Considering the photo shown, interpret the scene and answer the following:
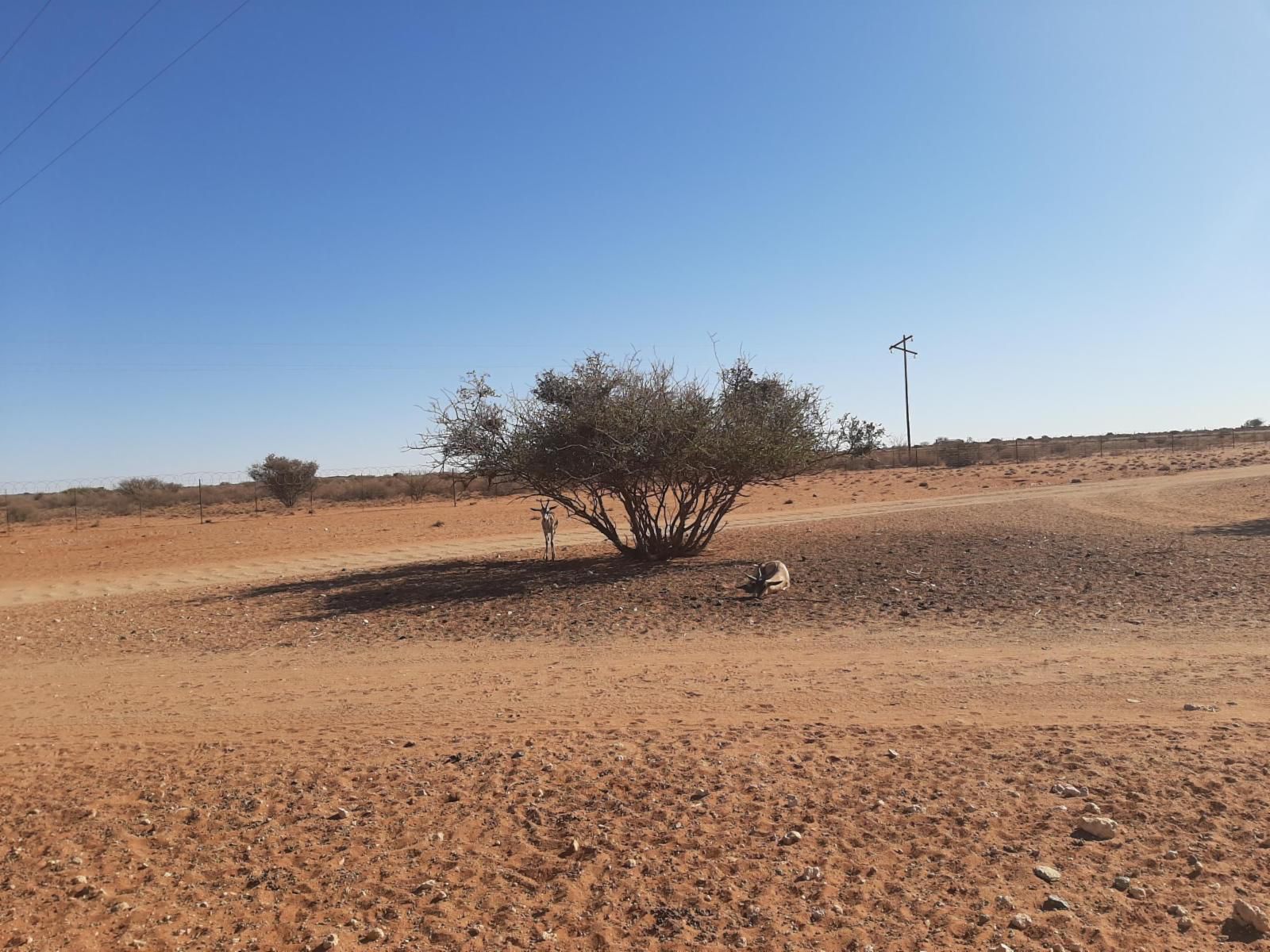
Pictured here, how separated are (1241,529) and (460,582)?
15941mm

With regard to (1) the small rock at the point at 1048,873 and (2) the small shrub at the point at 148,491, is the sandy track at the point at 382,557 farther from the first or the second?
(2) the small shrub at the point at 148,491

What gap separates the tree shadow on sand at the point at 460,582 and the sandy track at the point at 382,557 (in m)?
2.20

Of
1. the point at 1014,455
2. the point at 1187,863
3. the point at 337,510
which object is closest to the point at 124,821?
the point at 1187,863

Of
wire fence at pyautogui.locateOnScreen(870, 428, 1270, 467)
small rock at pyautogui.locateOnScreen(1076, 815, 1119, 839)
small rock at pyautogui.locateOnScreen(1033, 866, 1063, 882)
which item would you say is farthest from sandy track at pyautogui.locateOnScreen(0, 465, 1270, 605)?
wire fence at pyautogui.locateOnScreen(870, 428, 1270, 467)

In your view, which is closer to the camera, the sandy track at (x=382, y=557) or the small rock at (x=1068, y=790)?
the small rock at (x=1068, y=790)

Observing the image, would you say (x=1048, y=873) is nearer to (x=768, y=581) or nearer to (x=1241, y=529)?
(x=768, y=581)

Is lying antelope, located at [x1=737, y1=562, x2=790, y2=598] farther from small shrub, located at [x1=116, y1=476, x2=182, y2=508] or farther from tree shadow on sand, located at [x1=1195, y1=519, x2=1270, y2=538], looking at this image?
small shrub, located at [x1=116, y1=476, x2=182, y2=508]

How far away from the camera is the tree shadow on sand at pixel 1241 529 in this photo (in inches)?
692

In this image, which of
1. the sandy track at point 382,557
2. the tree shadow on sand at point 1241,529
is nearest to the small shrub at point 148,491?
the sandy track at point 382,557

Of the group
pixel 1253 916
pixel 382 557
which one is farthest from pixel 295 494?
pixel 1253 916

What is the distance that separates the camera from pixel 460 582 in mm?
16422

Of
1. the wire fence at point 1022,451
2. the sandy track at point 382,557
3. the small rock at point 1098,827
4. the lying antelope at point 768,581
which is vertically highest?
the wire fence at point 1022,451

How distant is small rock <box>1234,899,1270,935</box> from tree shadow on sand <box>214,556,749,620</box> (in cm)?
1013

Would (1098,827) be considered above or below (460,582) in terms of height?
below
